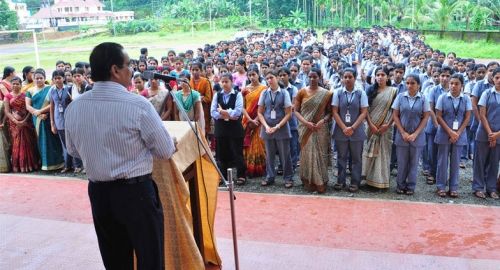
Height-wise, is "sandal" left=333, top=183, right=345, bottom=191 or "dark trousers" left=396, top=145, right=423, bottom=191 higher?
"dark trousers" left=396, top=145, right=423, bottom=191

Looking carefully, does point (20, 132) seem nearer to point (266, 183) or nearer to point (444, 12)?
point (266, 183)

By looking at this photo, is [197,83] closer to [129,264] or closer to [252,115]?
[252,115]

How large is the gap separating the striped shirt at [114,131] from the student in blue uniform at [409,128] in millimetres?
3693

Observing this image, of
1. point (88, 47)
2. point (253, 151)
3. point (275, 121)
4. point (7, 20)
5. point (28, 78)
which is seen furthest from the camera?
point (88, 47)

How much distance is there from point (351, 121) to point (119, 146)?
3.69m

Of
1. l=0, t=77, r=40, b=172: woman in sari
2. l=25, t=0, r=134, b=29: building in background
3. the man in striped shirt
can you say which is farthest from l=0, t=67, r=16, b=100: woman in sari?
l=25, t=0, r=134, b=29: building in background

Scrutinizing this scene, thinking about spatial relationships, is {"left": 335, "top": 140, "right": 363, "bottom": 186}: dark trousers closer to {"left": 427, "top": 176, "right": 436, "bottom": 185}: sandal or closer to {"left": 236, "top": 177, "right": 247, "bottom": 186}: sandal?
{"left": 427, "top": 176, "right": 436, "bottom": 185}: sandal

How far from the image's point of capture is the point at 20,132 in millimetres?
6688

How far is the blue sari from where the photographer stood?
21.4ft

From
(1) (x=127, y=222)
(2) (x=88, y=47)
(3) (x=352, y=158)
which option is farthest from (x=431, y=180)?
(2) (x=88, y=47)

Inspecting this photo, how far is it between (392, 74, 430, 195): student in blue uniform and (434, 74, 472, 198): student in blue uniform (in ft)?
0.72

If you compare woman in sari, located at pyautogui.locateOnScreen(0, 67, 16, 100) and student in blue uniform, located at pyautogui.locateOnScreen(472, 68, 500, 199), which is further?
woman in sari, located at pyautogui.locateOnScreen(0, 67, 16, 100)

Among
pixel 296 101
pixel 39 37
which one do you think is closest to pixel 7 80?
pixel 296 101

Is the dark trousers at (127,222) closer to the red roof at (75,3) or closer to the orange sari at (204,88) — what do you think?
the orange sari at (204,88)
